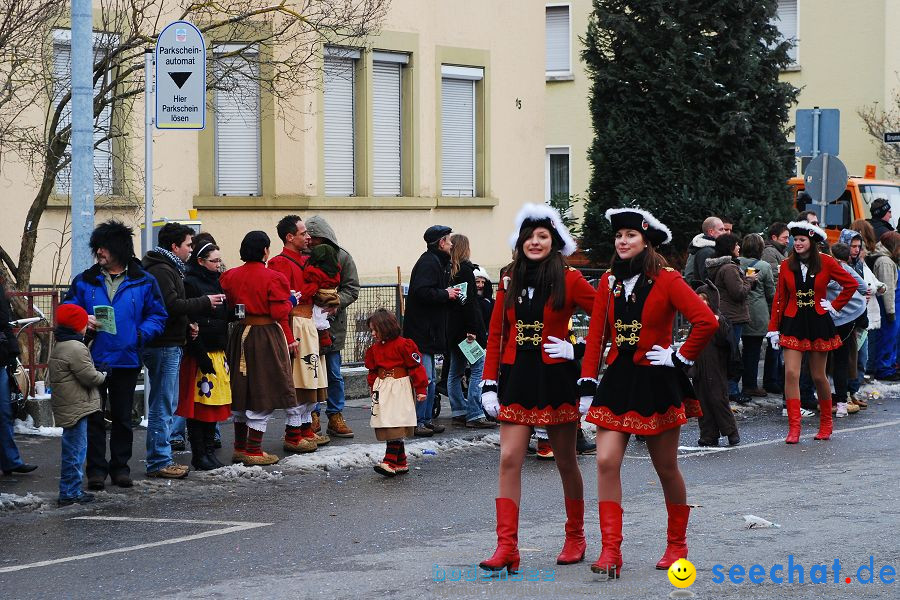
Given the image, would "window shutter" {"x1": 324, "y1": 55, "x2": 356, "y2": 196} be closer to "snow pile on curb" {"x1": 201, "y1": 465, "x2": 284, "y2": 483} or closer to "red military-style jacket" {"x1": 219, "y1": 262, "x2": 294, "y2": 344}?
A: "red military-style jacket" {"x1": 219, "y1": 262, "x2": 294, "y2": 344}

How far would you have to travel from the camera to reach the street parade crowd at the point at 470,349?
7.50m

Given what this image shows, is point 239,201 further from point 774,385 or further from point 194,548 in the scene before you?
point 194,548

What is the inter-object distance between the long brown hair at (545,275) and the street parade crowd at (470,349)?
0.01 meters

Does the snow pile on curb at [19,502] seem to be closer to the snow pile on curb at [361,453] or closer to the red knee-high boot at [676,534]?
the snow pile on curb at [361,453]

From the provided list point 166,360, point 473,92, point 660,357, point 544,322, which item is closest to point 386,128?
point 473,92

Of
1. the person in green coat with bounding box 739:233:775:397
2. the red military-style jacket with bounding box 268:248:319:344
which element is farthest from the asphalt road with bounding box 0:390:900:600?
the person in green coat with bounding box 739:233:775:397

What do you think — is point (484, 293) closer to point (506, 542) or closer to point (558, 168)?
point (506, 542)

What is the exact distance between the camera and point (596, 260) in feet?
85.4

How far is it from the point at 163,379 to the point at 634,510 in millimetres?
3715

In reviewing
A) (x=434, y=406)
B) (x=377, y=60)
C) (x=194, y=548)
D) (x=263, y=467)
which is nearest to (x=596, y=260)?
(x=377, y=60)

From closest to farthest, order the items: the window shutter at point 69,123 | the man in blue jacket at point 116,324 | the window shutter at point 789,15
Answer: the man in blue jacket at point 116,324, the window shutter at point 69,123, the window shutter at point 789,15

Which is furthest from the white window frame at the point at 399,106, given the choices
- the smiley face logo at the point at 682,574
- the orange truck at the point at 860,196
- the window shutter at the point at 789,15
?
the window shutter at the point at 789,15

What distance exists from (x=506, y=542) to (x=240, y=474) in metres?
4.03

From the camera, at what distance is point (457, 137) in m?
20.8
